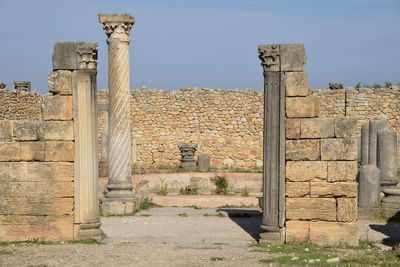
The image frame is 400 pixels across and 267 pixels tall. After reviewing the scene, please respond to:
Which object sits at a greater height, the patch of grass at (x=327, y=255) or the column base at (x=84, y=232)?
the column base at (x=84, y=232)

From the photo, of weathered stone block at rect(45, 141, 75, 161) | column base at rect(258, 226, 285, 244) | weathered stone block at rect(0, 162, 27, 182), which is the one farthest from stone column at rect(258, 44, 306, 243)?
weathered stone block at rect(0, 162, 27, 182)

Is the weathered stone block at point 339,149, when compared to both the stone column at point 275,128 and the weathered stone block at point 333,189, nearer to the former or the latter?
the weathered stone block at point 333,189

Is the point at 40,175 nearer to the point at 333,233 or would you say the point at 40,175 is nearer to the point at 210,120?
the point at 333,233

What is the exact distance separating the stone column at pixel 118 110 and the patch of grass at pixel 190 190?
11.2 feet

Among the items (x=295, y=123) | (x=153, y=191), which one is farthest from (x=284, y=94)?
(x=153, y=191)

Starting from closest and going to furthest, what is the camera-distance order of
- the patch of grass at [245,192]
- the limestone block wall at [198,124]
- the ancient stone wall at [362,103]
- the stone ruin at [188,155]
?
the patch of grass at [245,192], the stone ruin at [188,155], the ancient stone wall at [362,103], the limestone block wall at [198,124]

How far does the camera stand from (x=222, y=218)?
41.7 ft

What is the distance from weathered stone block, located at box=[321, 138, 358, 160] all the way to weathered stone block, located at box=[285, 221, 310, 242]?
41.1 inches

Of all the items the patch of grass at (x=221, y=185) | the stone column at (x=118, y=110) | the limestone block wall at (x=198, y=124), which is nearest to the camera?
the stone column at (x=118, y=110)

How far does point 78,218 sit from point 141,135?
1576 centimetres

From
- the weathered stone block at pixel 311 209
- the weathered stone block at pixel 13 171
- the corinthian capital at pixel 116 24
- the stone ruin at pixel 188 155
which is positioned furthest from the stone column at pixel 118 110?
the stone ruin at pixel 188 155

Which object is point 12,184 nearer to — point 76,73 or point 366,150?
point 76,73

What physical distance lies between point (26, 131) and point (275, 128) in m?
3.79

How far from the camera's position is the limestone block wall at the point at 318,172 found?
388 inches
